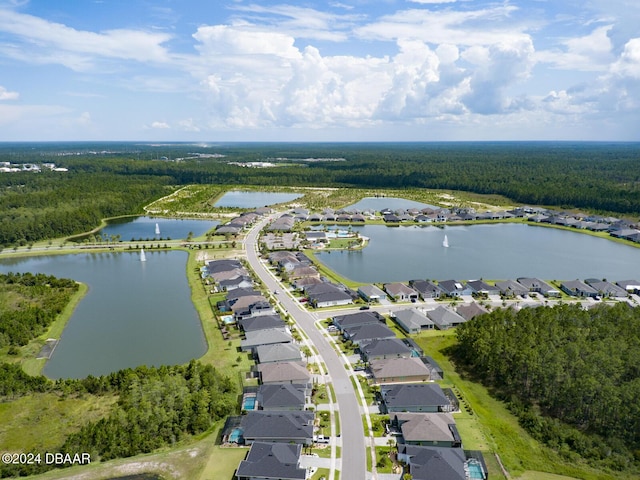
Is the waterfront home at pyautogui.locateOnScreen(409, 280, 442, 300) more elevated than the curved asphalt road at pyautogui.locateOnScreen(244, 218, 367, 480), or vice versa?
the waterfront home at pyautogui.locateOnScreen(409, 280, 442, 300)

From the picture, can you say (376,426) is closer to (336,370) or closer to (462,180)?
(336,370)

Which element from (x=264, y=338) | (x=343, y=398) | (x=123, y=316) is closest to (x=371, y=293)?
(x=264, y=338)

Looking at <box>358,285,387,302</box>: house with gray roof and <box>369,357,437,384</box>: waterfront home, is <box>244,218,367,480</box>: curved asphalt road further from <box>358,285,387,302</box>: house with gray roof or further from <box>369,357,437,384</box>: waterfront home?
<box>358,285,387,302</box>: house with gray roof

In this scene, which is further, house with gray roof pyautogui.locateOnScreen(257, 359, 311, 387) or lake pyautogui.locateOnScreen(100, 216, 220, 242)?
lake pyautogui.locateOnScreen(100, 216, 220, 242)

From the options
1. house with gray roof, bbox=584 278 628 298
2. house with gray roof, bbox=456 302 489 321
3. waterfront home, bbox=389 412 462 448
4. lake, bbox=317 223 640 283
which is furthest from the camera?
lake, bbox=317 223 640 283

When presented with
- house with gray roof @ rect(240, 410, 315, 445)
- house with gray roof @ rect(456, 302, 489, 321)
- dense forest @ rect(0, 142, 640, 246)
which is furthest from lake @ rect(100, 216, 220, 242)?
house with gray roof @ rect(240, 410, 315, 445)

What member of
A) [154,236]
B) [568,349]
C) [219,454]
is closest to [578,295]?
[568,349]

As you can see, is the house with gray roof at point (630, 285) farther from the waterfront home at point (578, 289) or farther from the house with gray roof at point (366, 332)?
the house with gray roof at point (366, 332)
